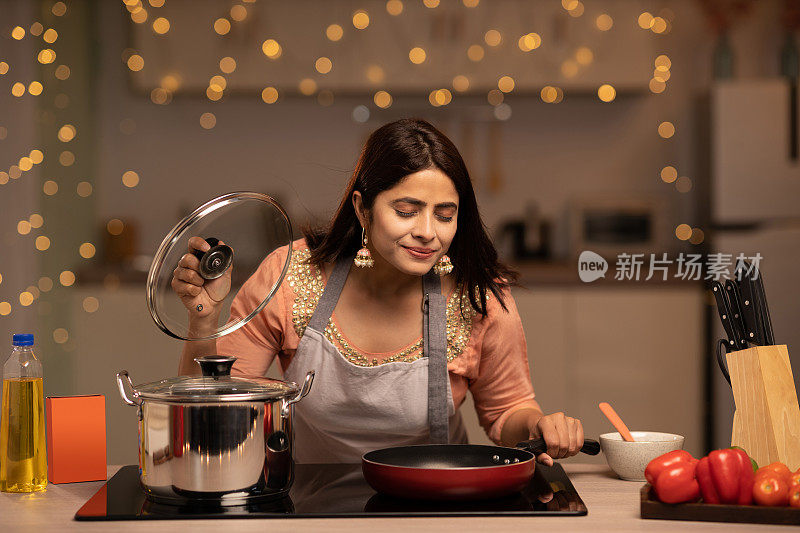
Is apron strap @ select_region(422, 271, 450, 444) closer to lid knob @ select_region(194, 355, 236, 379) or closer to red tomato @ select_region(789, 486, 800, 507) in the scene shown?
lid knob @ select_region(194, 355, 236, 379)

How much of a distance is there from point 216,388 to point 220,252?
209 millimetres

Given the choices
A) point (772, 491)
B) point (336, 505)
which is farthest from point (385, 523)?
point (772, 491)

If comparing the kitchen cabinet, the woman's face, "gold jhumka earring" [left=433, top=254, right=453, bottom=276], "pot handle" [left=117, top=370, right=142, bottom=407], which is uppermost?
the woman's face

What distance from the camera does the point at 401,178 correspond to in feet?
4.48

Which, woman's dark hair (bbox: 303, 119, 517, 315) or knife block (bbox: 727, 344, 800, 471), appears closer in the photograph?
knife block (bbox: 727, 344, 800, 471)

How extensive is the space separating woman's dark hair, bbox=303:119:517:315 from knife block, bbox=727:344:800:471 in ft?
1.56

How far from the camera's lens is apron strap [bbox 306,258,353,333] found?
1510 mm

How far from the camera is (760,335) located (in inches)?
45.0

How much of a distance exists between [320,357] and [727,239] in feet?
6.62

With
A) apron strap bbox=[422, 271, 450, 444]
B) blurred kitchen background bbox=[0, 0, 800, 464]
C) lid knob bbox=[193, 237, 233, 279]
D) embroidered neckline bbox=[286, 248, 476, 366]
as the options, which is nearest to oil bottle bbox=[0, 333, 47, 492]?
lid knob bbox=[193, 237, 233, 279]

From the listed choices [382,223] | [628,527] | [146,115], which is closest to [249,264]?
[382,223]

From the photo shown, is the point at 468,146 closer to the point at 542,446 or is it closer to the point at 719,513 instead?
Result: the point at 542,446

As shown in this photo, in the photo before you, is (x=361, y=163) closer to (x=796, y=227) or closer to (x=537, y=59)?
(x=537, y=59)

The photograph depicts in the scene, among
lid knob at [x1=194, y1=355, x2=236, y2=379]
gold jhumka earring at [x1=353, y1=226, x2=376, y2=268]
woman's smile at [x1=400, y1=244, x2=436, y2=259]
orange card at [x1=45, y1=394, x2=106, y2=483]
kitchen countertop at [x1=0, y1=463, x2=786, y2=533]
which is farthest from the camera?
gold jhumka earring at [x1=353, y1=226, x2=376, y2=268]
